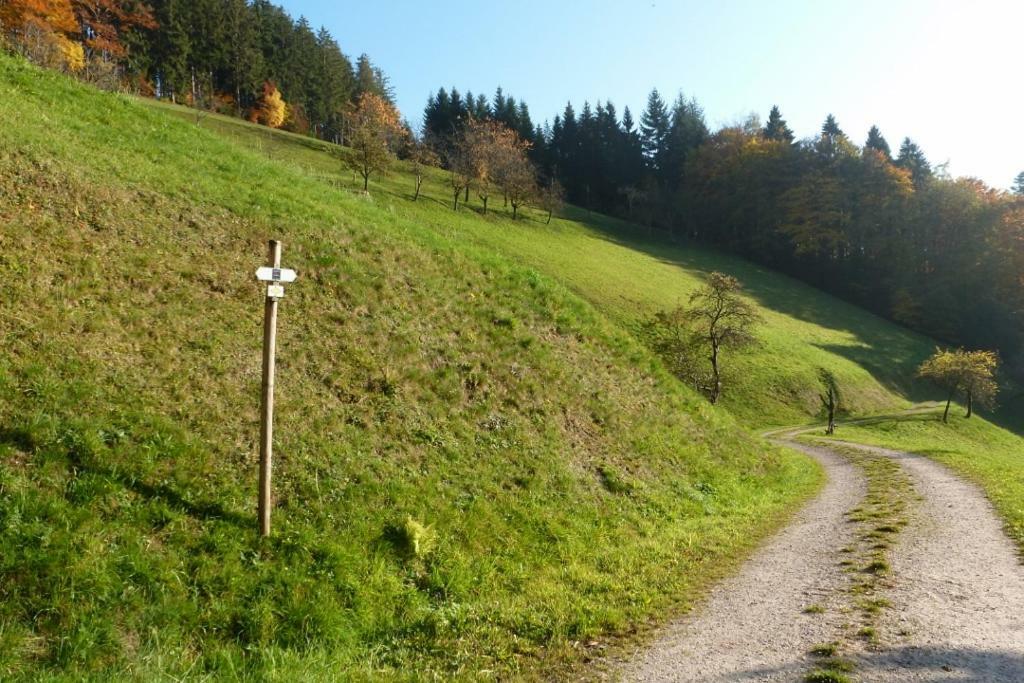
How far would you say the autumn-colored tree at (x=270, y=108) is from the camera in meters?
96.4

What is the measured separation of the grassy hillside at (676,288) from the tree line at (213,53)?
40.8 ft

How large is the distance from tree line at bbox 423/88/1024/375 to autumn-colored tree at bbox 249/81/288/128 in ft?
81.2

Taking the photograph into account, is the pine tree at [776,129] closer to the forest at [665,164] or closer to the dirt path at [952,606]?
the forest at [665,164]

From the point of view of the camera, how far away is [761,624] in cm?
805

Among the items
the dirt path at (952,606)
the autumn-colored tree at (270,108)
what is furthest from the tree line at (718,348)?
the autumn-colored tree at (270,108)

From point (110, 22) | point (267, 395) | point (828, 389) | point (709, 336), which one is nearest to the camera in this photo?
point (267, 395)

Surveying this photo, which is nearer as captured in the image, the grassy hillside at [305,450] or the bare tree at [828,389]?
the grassy hillside at [305,450]

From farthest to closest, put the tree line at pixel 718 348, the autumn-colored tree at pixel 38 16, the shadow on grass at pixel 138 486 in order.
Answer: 1. the autumn-colored tree at pixel 38 16
2. the tree line at pixel 718 348
3. the shadow on grass at pixel 138 486

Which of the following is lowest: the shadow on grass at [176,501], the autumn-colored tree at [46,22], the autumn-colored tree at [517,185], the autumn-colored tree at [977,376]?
the autumn-colored tree at [977,376]

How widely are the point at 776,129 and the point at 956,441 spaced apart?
301 ft

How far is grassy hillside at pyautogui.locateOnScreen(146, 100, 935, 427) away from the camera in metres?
50.4

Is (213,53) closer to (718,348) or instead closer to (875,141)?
(718,348)

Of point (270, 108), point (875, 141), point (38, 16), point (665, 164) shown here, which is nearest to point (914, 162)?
point (875, 141)

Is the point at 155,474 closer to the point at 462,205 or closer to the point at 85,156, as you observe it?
the point at 85,156
